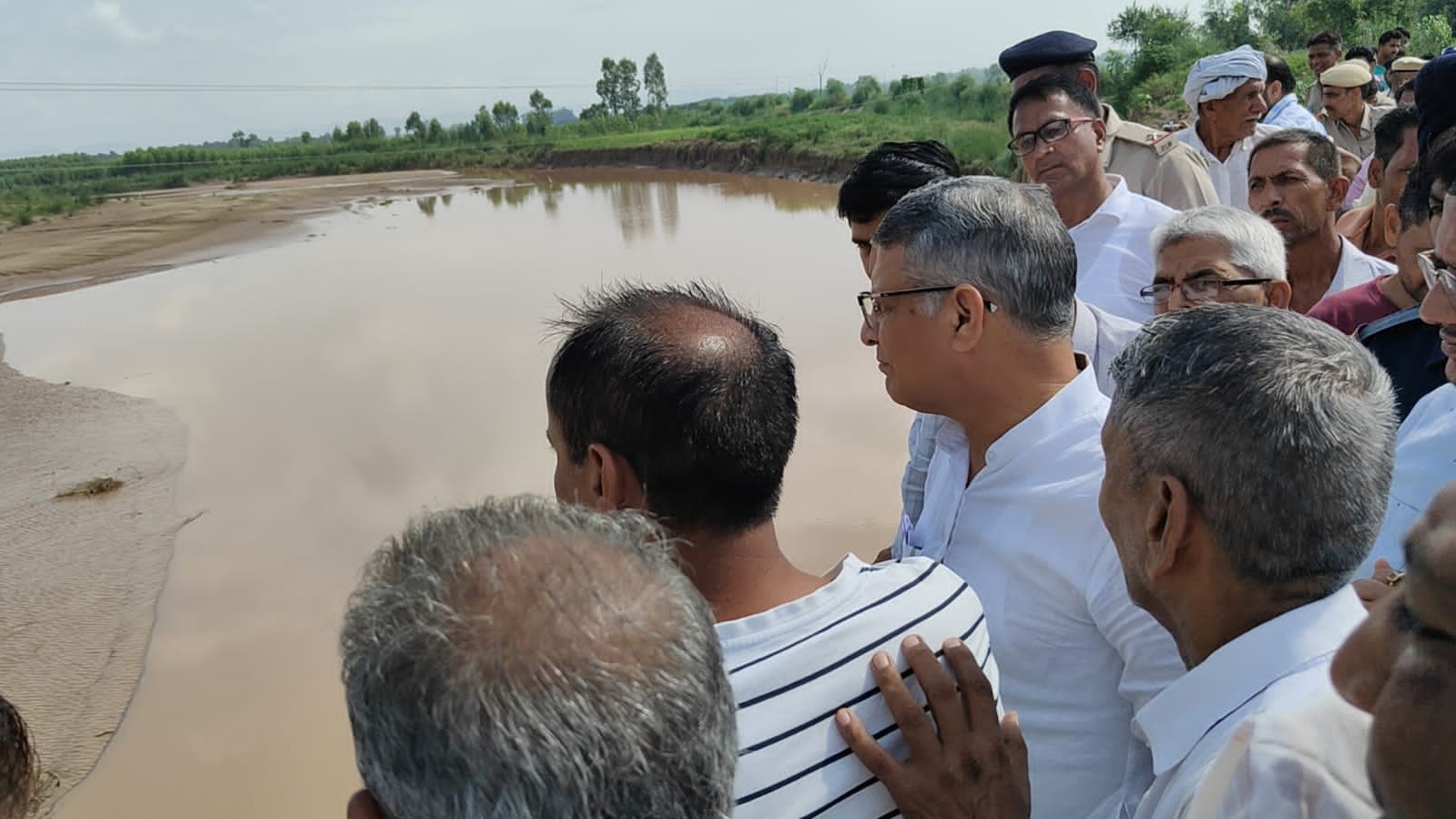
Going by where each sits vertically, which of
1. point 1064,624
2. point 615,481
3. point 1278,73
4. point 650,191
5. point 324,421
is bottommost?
point 324,421

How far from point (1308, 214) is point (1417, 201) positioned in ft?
2.50

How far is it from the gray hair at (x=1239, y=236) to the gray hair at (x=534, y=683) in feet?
6.95

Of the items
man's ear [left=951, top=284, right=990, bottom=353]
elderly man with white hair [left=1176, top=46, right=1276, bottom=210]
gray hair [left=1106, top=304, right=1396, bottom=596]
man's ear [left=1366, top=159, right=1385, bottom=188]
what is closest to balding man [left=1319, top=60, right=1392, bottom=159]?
elderly man with white hair [left=1176, top=46, right=1276, bottom=210]

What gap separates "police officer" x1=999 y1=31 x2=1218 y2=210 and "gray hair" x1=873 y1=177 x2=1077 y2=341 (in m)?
2.34

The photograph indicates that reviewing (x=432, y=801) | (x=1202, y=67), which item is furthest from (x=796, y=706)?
(x=1202, y=67)

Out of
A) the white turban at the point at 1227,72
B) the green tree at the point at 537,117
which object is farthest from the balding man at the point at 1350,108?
the green tree at the point at 537,117

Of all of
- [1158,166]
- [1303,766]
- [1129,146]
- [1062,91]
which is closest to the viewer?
[1303,766]

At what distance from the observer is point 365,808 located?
33.9 inches

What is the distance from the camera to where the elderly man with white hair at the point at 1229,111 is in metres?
4.65

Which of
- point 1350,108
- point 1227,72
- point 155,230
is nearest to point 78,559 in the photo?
point 1227,72

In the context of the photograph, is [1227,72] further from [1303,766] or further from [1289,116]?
[1303,766]

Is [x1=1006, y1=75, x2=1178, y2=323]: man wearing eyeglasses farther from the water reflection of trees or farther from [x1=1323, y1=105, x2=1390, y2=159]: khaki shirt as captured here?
the water reflection of trees

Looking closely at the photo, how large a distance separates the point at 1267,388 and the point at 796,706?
2.16ft

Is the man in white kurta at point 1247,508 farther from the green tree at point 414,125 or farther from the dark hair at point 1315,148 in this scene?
the green tree at point 414,125
